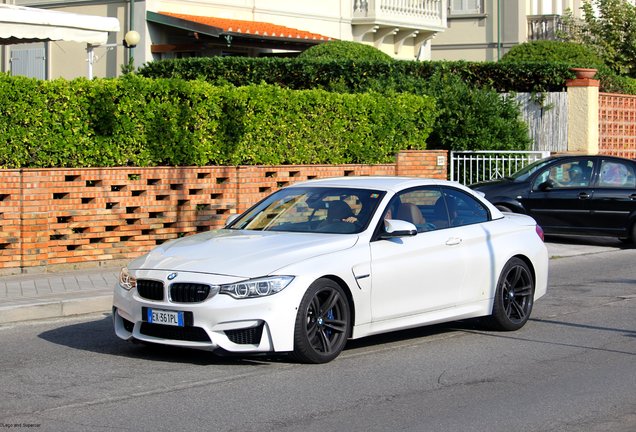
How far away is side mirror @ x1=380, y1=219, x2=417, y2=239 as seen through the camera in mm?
9539

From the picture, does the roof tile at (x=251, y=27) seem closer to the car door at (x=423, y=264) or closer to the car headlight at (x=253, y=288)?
the car door at (x=423, y=264)

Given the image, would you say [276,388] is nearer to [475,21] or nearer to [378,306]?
[378,306]

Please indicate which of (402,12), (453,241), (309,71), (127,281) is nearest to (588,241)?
(309,71)

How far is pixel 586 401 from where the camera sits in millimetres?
7945

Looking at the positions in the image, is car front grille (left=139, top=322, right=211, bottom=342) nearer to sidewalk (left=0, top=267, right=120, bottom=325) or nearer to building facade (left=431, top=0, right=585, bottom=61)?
sidewalk (left=0, top=267, right=120, bottom=325)

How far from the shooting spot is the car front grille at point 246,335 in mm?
8562

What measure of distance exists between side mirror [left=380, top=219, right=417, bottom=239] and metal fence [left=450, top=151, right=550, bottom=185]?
1382cm

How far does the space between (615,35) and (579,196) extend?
2080 cm

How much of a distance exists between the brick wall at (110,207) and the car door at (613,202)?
5643 millimetres

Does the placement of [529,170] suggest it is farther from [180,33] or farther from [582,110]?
[180,33]

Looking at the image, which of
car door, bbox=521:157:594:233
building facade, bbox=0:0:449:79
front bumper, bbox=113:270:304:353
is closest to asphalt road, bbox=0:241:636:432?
front bumper, bbox=113:270:304:353

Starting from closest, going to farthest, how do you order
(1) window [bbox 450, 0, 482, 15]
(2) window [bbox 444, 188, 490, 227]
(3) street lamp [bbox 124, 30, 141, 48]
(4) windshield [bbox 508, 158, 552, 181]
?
(2) window [bbox 444, 188, 490, 227] < (4) windshield [bbox 508, 158, 552, 181] < (3) street lamp [bbox 124, 30, 141, 48] < (1) window [bbox 450, 0, 482, 15]

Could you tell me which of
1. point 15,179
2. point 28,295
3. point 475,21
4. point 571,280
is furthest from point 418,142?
point 475,21

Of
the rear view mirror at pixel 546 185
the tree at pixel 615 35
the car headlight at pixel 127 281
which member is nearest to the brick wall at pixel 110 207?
the rear view mirror at pixel 546 185
